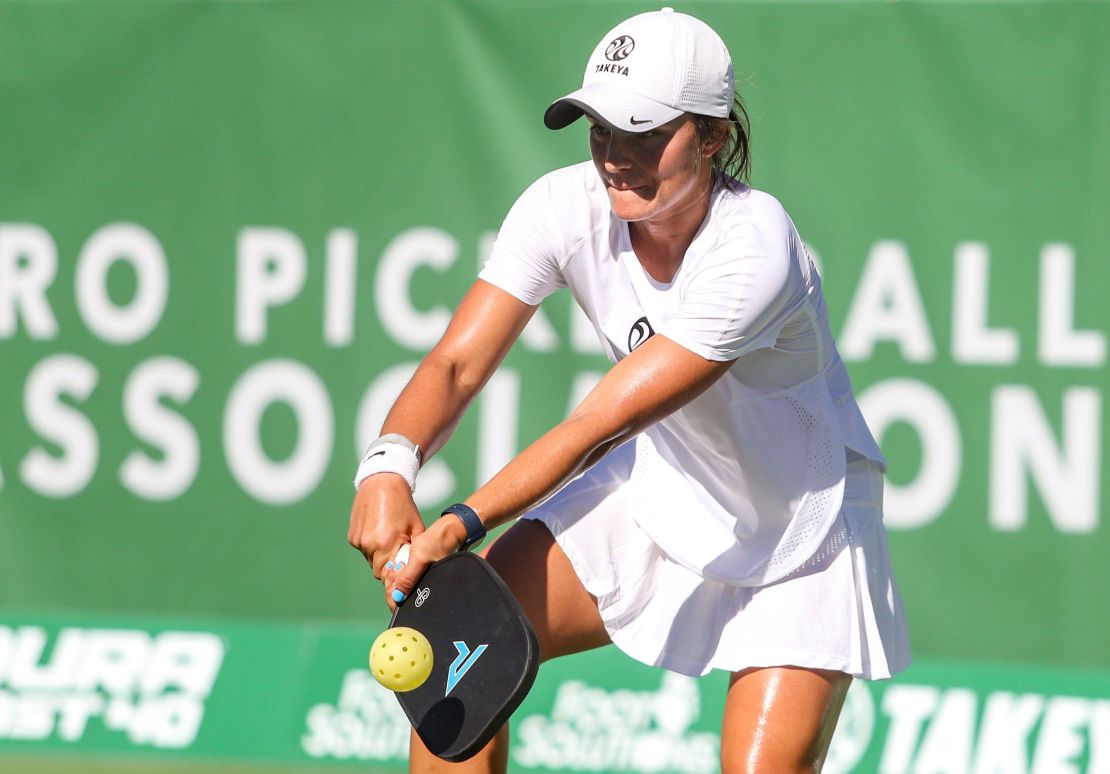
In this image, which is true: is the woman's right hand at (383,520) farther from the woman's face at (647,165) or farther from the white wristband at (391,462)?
the woman's face at (647,165)

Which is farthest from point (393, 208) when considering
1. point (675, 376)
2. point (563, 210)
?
point (675, 376)

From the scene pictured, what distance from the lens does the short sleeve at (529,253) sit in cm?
283

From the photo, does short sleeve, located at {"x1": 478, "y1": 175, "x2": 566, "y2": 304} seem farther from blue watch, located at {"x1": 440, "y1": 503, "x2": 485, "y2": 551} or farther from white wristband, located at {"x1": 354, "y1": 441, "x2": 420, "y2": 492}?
blue watch, located at {"x1": 440, "y1": 503, "x2": 485, "y2": 551}

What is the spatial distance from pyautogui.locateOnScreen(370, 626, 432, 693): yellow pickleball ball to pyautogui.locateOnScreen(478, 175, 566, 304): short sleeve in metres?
0.70

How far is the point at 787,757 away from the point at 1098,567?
2.23 meters

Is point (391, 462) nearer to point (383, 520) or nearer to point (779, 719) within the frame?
point (383, 520)

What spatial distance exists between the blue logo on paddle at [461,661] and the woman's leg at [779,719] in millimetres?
550

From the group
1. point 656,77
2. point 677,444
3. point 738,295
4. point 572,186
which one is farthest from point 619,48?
point 677,444

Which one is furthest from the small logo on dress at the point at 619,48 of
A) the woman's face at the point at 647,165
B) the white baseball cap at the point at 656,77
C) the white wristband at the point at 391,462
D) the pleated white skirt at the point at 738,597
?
the pleated white skirt at the point at 738,597

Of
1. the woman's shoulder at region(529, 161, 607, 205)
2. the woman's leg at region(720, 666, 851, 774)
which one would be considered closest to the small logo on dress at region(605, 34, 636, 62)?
the woman's shoulder at region(529, 161, 607, 205)

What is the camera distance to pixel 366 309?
15.9 feet

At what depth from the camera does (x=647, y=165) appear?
2.59 meters

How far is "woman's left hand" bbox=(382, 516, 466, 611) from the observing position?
239cm

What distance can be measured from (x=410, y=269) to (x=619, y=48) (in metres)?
2.28
